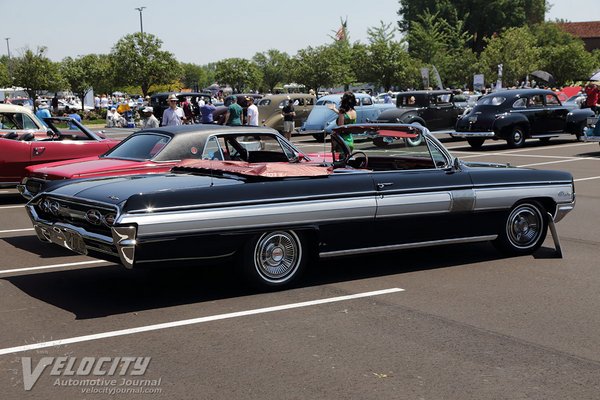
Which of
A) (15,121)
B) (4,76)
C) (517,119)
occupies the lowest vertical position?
(517,119)

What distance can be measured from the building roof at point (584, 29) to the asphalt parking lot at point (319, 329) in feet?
379

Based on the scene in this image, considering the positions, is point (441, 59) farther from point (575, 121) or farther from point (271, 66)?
point (271, 66)

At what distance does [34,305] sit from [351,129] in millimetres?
3746

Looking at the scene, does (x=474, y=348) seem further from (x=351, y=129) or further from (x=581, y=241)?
(x=581, y=241)

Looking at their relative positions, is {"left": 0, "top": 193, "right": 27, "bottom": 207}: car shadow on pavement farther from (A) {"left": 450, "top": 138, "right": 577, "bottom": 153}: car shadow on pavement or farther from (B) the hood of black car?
(A) {"left": 450, "top": 138, "right": 577, "bottom": 153}: car shadow on pavement

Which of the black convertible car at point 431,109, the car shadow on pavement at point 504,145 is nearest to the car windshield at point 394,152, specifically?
the car shadow on pavement at point 504,145

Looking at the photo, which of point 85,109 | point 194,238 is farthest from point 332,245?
point 85,109

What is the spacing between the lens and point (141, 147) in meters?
10.1

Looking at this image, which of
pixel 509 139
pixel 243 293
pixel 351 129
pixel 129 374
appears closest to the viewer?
pixel 129 374

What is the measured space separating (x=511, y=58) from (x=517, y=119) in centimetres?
3731

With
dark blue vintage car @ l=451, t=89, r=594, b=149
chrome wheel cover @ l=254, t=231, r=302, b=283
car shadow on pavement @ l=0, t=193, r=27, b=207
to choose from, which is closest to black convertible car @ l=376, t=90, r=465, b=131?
dark blue vintage car @ l=451, t=89, r=594, b=149

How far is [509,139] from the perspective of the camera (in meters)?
23.9

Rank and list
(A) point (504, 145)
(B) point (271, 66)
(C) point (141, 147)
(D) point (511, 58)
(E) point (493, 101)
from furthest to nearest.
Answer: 1. (B) point (271, 66)
2. (D) point (511, 58)
3. (A) point (504, 145)
4. (E) point (493, 101)
5. (C) point (141, 147)

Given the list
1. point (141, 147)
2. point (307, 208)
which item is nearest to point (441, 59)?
point (141, 147)
